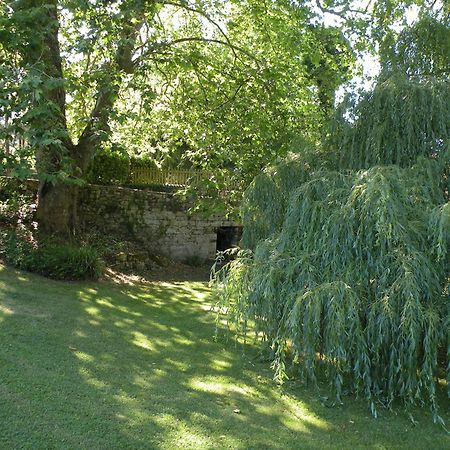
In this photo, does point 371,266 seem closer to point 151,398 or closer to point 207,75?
point 151,398

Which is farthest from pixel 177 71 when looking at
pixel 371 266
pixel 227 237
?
pixel 371 266

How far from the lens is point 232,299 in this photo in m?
6.11

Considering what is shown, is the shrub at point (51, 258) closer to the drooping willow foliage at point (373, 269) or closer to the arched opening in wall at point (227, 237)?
the drooping willow foliage at point (373, 269)

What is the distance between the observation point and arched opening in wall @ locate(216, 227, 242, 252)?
16.8 m

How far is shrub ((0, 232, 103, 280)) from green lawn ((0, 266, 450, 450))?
2.54 meters

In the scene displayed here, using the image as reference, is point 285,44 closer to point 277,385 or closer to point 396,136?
point 396,136

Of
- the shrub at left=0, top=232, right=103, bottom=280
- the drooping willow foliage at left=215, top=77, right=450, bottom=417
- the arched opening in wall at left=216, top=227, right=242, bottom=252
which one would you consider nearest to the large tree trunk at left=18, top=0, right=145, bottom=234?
the shrub at left=0, top=232, right=103, bottom=280

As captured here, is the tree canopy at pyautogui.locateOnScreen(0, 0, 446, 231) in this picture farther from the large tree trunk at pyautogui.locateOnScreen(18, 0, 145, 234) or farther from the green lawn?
the green lawn

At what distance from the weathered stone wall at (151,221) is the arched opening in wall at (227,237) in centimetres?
49

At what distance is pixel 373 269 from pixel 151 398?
2542mm

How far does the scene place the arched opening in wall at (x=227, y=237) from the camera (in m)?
16.8

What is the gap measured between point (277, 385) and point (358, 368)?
116 cm

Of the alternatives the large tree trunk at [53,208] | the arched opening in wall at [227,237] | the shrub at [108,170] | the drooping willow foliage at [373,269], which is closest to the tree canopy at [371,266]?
the drooping willow foliage at [373,269]

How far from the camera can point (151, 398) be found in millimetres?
5098
